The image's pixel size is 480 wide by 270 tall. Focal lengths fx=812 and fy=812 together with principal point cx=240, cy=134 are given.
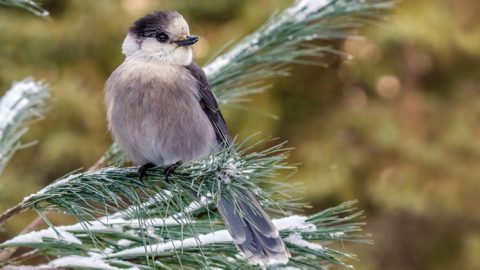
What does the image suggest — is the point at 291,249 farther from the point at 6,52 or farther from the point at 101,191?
the point at 6,52

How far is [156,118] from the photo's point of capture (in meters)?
1.54

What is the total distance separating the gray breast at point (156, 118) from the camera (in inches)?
60.6

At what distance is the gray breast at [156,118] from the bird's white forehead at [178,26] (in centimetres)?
15

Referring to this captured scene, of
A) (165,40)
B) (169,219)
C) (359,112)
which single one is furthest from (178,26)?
(359,112)

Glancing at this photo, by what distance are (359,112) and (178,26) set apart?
143 inches

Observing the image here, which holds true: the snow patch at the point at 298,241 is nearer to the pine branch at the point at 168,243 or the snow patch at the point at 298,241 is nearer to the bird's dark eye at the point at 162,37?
the pine branch at the point at 168,243

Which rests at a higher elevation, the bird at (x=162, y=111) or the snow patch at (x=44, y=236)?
the bird at (x=162, y=111)

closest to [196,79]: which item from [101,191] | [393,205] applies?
[101,191]

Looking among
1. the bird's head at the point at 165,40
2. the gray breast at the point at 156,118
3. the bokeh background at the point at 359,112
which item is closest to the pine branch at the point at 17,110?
the gray breast at the point at 156,118

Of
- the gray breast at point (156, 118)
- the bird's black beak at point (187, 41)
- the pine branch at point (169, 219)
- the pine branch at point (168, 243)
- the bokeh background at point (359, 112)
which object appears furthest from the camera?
the bokeh background at point (359, 112)

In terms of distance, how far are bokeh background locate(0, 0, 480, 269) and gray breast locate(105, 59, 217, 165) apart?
323 centimetres

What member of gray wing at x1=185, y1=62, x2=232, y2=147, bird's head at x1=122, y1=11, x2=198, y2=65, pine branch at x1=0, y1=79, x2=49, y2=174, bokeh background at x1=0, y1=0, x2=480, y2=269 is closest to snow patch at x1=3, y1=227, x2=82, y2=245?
pine branch at x1=0, y1=79, x2=49, y2=174

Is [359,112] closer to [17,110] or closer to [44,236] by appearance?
[17,110]

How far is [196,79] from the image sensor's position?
65.4 inches
